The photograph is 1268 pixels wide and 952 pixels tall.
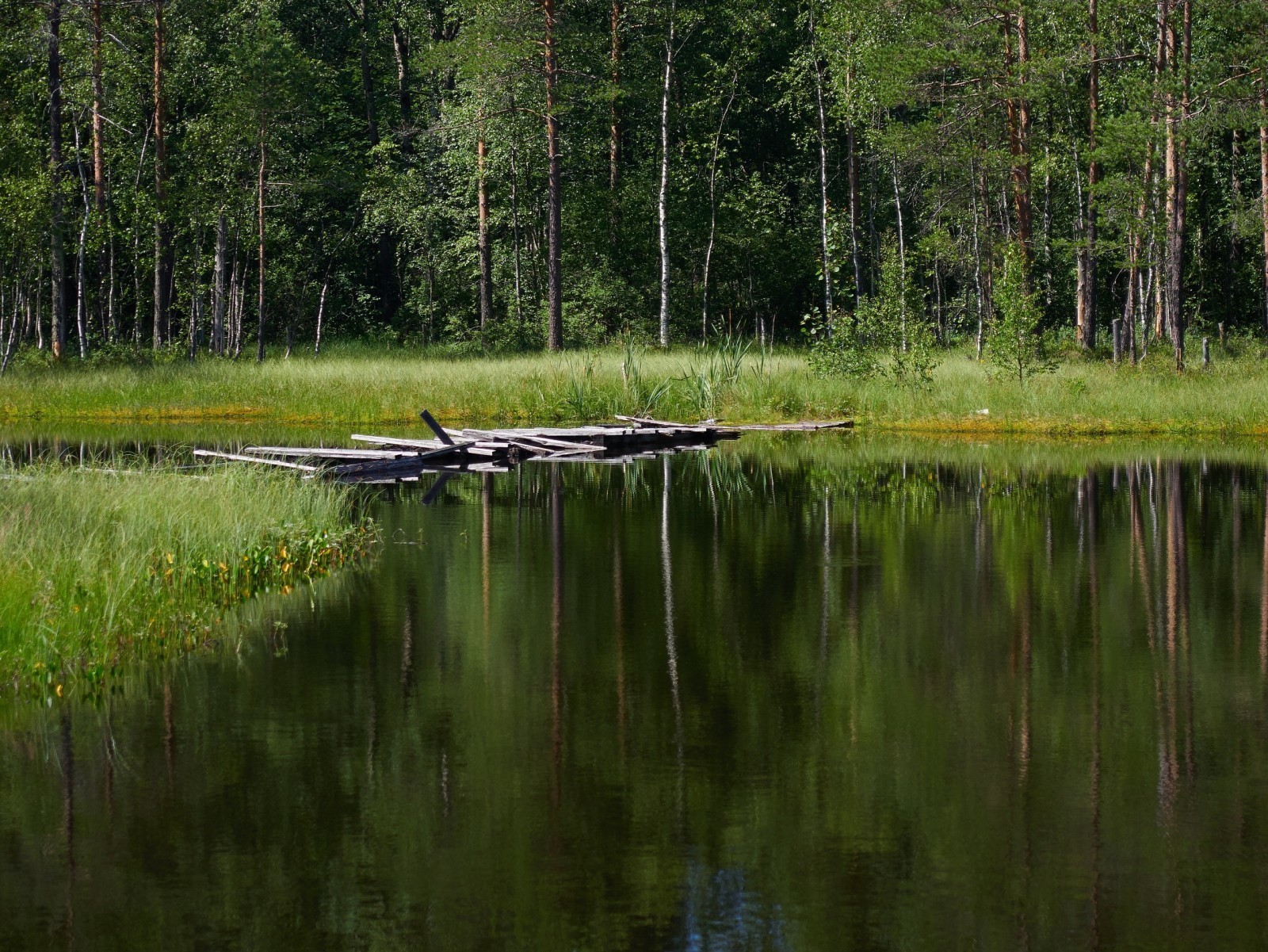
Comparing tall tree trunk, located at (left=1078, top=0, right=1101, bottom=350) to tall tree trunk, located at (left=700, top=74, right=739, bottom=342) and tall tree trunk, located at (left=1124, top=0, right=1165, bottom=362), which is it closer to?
tall tree trunk, located at (left=1124, top=0, right=1165, bottom=362)

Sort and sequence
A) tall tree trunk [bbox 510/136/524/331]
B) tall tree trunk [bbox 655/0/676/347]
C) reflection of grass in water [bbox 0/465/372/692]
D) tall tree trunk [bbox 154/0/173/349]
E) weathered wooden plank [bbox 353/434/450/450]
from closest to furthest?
reflection of grass in water [bbox 0/465/372/692] → weathered wooden plank [bbox 353/434/450/450] → tall tree trunk [bbox 154/0/173/349] → tall tree trunk [bbox 655/0/676/347] → tall tree trunk [bbox 510/136/524/331]

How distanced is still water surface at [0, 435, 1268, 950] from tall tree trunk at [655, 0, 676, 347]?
30.8m

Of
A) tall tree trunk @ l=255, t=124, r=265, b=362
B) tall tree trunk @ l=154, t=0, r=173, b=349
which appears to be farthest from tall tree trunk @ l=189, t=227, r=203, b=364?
tall tree trunk @ l=255, t=124, r=265, b=362

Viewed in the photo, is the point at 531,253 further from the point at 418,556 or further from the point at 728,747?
the point at 728,747

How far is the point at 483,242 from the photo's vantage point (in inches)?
1898

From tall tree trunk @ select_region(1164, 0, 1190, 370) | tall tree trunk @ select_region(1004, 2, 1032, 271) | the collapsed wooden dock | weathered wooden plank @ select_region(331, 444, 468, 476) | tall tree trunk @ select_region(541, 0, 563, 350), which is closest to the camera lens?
weathered wooden plank @ select_region(331, 444, 468, 476)

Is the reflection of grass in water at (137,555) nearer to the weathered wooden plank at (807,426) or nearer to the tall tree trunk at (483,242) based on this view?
the weathered wooden plank at (807,426)

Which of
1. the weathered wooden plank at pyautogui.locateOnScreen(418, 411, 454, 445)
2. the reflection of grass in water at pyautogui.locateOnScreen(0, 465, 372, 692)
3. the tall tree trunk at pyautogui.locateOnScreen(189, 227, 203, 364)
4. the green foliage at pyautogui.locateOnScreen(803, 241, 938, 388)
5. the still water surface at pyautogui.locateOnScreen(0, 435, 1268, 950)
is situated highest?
the tall tree trunk at pyautogui.locateOnScreen(189, 227, 203, 364)

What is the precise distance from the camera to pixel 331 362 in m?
39.6

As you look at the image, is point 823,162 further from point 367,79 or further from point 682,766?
point 682,766

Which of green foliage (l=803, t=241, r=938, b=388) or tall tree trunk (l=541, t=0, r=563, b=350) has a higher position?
tall tree trunk (l=541, t=0, r=563, b=350)

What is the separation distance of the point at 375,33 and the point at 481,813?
55216 millimetres

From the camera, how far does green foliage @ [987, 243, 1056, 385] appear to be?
29016mm

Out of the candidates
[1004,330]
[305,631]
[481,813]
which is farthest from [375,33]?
[481,813]
